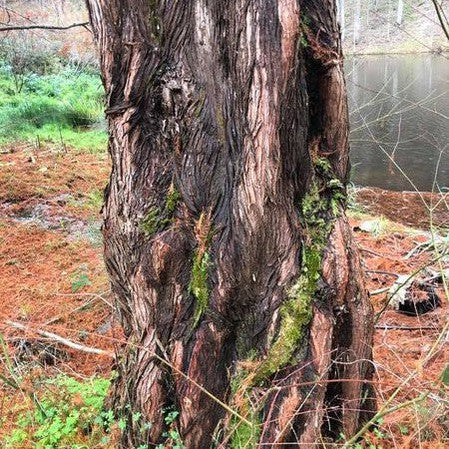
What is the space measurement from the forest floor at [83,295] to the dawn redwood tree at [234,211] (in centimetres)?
31

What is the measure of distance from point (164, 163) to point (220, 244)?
386 mm

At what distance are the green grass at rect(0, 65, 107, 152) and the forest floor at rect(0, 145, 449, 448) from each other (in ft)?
6.87

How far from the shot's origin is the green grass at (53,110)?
10.0 metres

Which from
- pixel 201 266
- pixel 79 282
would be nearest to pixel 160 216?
pixel 201 266

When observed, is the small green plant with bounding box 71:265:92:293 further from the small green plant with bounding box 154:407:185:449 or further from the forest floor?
the small green plant with bounding box 154:407:185:449

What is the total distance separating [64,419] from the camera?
7.72 ft

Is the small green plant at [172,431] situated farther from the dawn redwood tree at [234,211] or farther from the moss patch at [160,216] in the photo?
the moss patch at [160,216]

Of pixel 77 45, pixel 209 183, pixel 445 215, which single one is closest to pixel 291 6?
pixel 209 183

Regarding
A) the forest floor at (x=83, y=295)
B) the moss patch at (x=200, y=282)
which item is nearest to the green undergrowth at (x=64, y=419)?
the forest floor at (x=83, y=295)

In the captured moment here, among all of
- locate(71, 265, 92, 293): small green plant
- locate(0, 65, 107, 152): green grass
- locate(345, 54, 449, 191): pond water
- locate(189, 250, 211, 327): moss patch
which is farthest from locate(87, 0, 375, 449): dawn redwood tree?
locate(0, 65, 107, 152): green grass

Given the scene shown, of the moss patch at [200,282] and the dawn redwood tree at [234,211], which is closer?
the dawn redwood tree at [234,211]

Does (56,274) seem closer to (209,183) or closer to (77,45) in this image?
(209,183)

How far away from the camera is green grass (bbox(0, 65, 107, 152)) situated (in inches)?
395

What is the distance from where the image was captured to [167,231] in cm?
190
